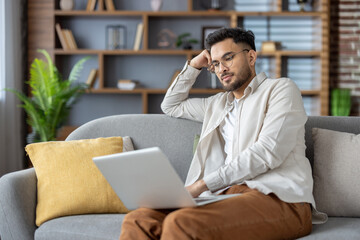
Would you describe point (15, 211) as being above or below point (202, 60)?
below

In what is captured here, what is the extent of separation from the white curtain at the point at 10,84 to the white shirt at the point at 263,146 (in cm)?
303

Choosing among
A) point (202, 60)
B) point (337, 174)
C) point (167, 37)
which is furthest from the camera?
point (167, 37)

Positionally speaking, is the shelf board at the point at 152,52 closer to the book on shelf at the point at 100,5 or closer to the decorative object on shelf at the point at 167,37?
the decorative object on shelf at the point at 167,37

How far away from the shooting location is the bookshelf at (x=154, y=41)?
5352 mm

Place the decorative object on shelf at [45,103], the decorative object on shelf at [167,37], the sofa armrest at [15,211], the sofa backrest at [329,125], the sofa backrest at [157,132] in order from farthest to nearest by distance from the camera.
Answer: the decorative object on shelf at [167,37]
the decorative object on shelf at [45,103]
the sofa backrest at [157,132]
the sofa backrest at [329,125]
the sofa armrest at [15,211]

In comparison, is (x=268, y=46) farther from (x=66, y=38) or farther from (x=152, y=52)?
(x=66, y=38)

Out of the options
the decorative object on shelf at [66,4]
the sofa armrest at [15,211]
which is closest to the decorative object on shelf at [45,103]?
the decorative object on shelf at [66,4]

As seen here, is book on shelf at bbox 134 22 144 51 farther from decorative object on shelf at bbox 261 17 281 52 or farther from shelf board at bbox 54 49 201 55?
decorative object on shelf at bbox 261 17 281 52

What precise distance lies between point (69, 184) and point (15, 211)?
265 mm

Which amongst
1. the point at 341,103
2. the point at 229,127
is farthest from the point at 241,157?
the point at 341,103

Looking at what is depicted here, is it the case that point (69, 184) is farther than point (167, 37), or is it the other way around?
point (167, 37)

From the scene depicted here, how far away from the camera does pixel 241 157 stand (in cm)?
207

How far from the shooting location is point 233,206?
1.81 m

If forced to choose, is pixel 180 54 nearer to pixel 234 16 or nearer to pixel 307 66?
pixel 234 16
